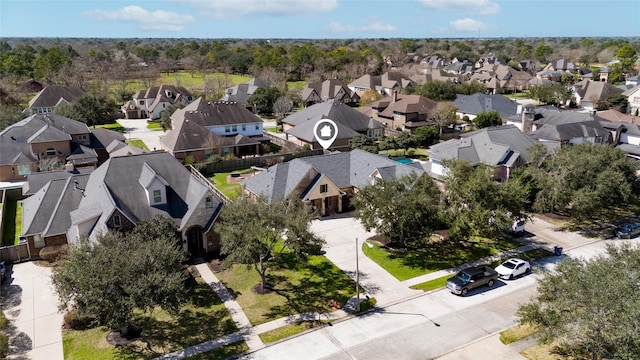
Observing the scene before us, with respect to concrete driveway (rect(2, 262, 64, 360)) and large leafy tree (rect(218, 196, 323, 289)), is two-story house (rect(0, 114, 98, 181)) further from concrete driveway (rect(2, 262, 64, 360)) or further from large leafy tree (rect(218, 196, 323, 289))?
large leafy tree (rect(218, 196, 323, 289))

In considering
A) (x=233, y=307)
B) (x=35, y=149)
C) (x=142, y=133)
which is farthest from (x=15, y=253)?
(x=142, y=133)

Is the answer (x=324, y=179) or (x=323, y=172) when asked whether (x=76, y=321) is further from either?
(x=323, y=172)

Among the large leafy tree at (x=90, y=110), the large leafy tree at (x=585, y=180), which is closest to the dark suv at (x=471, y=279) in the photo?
the large leafy tree at (x=585, y=180)

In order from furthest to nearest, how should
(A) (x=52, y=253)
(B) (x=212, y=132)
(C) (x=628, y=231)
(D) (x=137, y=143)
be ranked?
(D) (x=137, y=143)
(B) (x=212, y=132)
(C) (x=628, y=231)
(A) (x=52, y=253)

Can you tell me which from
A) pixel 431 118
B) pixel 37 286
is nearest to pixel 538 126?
pixel 431 118

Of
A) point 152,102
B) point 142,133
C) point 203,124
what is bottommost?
point 142,133

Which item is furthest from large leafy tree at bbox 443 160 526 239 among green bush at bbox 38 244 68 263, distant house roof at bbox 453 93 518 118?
distant house roof at bbox 453 93 518 118

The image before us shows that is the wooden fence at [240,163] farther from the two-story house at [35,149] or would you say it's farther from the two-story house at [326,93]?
the two-story house at [326,93]
